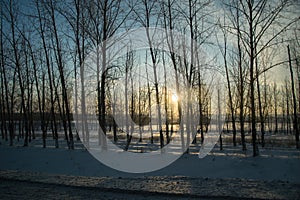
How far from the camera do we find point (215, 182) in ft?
22.9

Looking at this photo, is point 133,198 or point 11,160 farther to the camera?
point 11,160

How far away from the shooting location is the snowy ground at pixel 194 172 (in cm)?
631

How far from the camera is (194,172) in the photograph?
990 centimetres

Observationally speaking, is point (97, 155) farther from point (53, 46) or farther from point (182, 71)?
point (53, 46)

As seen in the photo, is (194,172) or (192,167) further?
(192,167)

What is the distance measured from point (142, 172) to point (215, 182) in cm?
352

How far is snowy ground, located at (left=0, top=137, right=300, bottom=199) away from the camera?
6.31 m

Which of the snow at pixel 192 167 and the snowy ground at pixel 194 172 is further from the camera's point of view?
the snow at pixel 192 167

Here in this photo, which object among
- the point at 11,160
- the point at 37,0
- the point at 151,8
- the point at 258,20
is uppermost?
the point at 37,0

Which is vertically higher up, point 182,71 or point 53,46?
point 53,46

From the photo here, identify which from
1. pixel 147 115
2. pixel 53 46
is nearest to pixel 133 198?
pixel 53 46

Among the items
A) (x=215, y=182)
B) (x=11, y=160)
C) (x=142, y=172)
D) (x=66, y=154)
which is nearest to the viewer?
(x=215, y=182)

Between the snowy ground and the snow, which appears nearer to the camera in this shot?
the snowy ground

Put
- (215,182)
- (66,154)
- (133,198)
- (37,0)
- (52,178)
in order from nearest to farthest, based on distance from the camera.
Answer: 1. (133,198)
2. (215,182)
3. (52,178)
4. (66,154)
5. (37,0)
